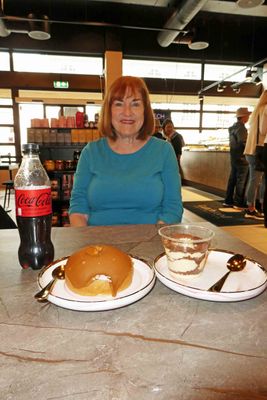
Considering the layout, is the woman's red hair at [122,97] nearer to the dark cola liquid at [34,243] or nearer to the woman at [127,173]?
the woman at [127,173]

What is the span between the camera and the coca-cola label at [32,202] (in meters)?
0.68

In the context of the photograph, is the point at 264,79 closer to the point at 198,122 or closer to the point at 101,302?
the point at 198,122

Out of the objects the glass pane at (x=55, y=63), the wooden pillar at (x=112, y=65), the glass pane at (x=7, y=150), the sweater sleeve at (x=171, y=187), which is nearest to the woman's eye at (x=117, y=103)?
the sweater sleeve at (x=171, y=187)

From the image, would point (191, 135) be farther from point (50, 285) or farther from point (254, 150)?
point (50, 285)

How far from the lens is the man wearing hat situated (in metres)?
4.70

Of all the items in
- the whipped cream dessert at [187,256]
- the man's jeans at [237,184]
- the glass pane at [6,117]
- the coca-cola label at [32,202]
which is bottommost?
the man's jeans at [237,184]

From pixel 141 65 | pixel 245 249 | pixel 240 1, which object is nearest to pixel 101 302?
pixel 245 249

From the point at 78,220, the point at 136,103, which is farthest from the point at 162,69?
the point at 78,220

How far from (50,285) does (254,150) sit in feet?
12.8

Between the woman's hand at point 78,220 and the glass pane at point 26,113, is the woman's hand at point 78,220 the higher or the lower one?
the lower one

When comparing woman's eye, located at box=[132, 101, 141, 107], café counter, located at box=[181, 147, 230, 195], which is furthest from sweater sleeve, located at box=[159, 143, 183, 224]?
café counter, located at box=[181, 147, 230, 195]

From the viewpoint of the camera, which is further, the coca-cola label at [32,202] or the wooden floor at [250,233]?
the wooden floor at [250,233]

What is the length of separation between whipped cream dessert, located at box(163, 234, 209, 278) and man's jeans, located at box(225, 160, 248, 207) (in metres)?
4.62

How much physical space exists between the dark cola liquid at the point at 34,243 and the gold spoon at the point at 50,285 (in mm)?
137
